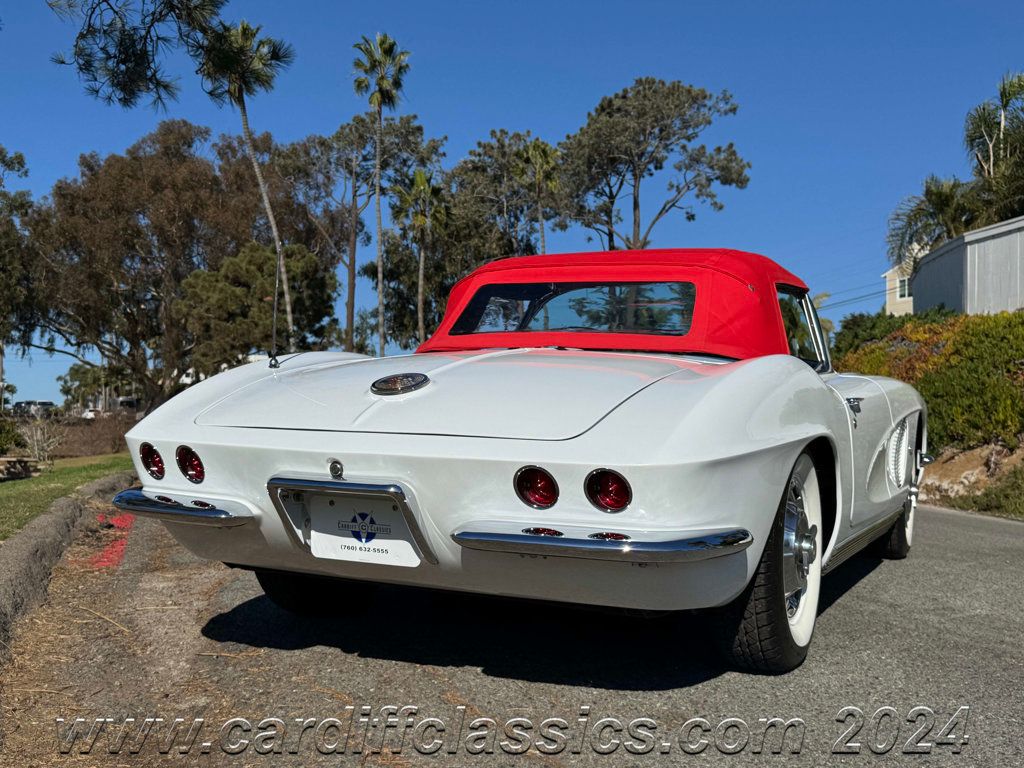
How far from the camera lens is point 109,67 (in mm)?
7758

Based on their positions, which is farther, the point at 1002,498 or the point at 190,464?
the point at 1002,498

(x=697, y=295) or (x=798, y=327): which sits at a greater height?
(x=697, y=295)

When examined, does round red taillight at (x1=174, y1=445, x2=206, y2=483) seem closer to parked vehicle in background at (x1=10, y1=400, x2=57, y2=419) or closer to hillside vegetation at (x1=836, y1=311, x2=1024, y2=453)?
hillside vegetation at (x1=836, y1=311, x2=1024, y2=453)

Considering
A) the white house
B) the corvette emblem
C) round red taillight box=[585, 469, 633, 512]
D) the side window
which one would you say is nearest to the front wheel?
round red taillight box=[585, 469, 633, 512]

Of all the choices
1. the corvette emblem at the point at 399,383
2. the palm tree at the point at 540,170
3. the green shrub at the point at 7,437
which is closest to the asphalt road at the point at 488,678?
the corvette emblem at the point at 399,383

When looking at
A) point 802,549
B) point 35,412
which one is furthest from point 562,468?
point 35,412

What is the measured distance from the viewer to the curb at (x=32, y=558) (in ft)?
12.2

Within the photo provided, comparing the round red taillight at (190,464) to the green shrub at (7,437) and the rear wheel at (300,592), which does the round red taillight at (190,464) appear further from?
the green shrub at (7,437)

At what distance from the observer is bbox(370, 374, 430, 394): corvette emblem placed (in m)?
3.05

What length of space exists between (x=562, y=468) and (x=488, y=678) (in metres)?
0.90

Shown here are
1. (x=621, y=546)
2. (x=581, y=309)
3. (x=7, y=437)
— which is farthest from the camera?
(x=7, y=437)

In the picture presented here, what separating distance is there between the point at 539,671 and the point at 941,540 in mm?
3989

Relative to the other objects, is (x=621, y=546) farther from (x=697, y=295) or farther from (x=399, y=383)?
(x=697, y=295)

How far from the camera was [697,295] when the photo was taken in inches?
151
